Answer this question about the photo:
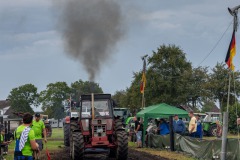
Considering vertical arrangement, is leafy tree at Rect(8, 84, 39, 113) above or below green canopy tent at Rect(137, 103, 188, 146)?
above

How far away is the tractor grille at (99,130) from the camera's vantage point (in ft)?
54.4

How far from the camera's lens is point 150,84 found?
6050cm

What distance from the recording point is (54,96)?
394 feet

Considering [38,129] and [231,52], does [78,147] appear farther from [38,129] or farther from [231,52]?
[231,52]

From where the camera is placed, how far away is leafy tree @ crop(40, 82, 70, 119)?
4656 inches

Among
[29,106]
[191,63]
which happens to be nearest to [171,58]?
[191,63]

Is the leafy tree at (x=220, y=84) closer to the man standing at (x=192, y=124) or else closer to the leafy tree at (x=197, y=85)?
the leafy tree at (x=197, y=85)

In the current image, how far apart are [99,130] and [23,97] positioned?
11384 centimetres

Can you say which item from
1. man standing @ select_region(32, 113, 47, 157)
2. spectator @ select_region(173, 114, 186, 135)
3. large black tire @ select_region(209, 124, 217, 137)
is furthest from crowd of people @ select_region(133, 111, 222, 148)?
large black tire @ select_region(209, 124, 217, 137)

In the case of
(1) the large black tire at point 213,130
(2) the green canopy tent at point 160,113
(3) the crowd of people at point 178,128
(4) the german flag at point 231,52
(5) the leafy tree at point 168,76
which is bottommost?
(1) the large black tire at point 213,130

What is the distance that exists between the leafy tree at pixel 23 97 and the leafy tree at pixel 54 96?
5.71 metres

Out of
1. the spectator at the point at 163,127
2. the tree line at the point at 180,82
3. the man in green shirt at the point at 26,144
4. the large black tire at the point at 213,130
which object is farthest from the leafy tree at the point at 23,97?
the man in green shirt at the point at 26,144

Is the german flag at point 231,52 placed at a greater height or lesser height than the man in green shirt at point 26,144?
greater

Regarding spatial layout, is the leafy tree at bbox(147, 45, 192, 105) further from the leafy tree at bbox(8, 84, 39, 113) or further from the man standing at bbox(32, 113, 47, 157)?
the leafy tree at bbox(8, 84, 39, 113)
